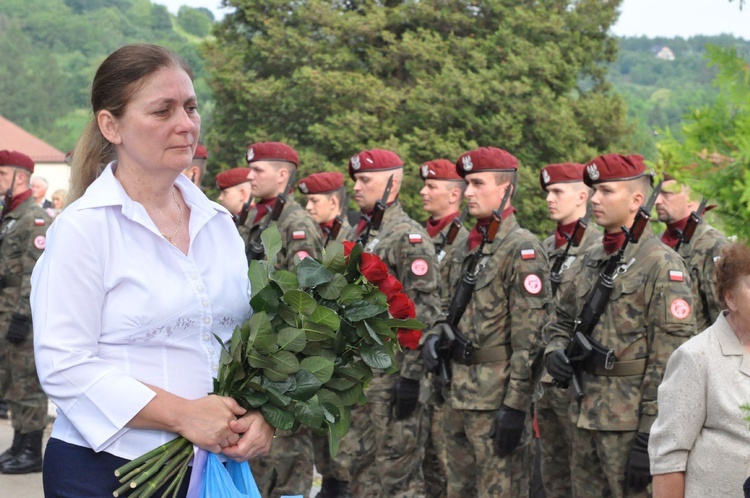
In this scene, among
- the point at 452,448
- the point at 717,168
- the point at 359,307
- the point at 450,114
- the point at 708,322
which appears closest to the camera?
the point at 717,168

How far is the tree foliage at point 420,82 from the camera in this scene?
26.6 metres

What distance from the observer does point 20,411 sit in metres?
8.75

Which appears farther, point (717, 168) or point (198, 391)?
point (198, 391)

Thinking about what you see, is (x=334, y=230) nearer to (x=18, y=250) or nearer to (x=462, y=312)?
(x=18, y=250)

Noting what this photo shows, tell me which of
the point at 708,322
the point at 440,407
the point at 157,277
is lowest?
the point at 440,407

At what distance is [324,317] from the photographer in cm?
295

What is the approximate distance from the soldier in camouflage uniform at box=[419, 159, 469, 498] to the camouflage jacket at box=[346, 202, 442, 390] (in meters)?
0.33

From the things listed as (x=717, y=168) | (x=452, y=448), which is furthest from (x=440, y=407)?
(x=717, y=168)

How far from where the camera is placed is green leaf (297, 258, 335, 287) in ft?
9.87

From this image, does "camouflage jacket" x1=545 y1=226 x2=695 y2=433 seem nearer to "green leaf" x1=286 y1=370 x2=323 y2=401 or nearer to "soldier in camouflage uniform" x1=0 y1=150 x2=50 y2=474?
"green leaf" x1=286 y1=370 x2=323 y2=401

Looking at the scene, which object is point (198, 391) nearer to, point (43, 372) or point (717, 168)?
point (43, 372)

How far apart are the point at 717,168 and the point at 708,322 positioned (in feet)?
18.0

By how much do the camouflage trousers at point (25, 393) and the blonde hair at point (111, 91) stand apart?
6.05 m

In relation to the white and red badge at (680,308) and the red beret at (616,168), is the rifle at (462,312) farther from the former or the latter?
the white and red badge at (680,308)
